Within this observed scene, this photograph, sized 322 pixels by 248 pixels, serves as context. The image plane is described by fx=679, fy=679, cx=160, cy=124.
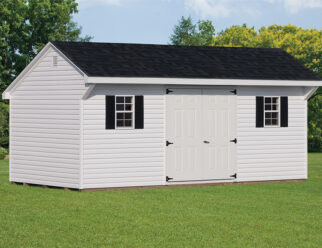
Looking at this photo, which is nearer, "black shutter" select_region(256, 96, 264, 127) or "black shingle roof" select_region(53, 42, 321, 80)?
"black shingle roof" select_region(53, 42, 321, 80)

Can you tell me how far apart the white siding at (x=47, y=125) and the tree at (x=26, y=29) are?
2748 cm

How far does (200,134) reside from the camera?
19188 mm

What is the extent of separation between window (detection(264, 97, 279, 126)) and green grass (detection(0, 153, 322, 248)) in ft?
7.78

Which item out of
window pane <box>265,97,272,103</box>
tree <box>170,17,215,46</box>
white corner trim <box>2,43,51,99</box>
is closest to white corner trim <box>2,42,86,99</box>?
white corner trim <box>2,43,51,99</box>

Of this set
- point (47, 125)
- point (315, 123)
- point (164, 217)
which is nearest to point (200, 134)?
point (47, 125)

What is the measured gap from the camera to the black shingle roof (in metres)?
18.3

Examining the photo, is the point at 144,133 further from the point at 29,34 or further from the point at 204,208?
the point at 29,34

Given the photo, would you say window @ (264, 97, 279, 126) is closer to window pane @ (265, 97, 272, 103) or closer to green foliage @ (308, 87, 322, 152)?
window pane @ (265, 97, 272, 103)

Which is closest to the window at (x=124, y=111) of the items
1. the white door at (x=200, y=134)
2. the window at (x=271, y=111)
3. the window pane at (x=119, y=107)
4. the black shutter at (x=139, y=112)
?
the window pane at (x=119, y=107)

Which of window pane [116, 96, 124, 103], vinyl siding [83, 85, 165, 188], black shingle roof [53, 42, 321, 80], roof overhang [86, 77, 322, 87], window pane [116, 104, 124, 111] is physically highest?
black shingle roof [53, 42, 321, 80]

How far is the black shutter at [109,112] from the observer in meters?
17.9

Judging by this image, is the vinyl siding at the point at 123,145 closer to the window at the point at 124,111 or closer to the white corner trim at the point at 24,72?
the window at the point at 124,111

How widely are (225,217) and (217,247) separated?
9.83ft

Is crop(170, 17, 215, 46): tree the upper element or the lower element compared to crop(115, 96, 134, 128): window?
upper
